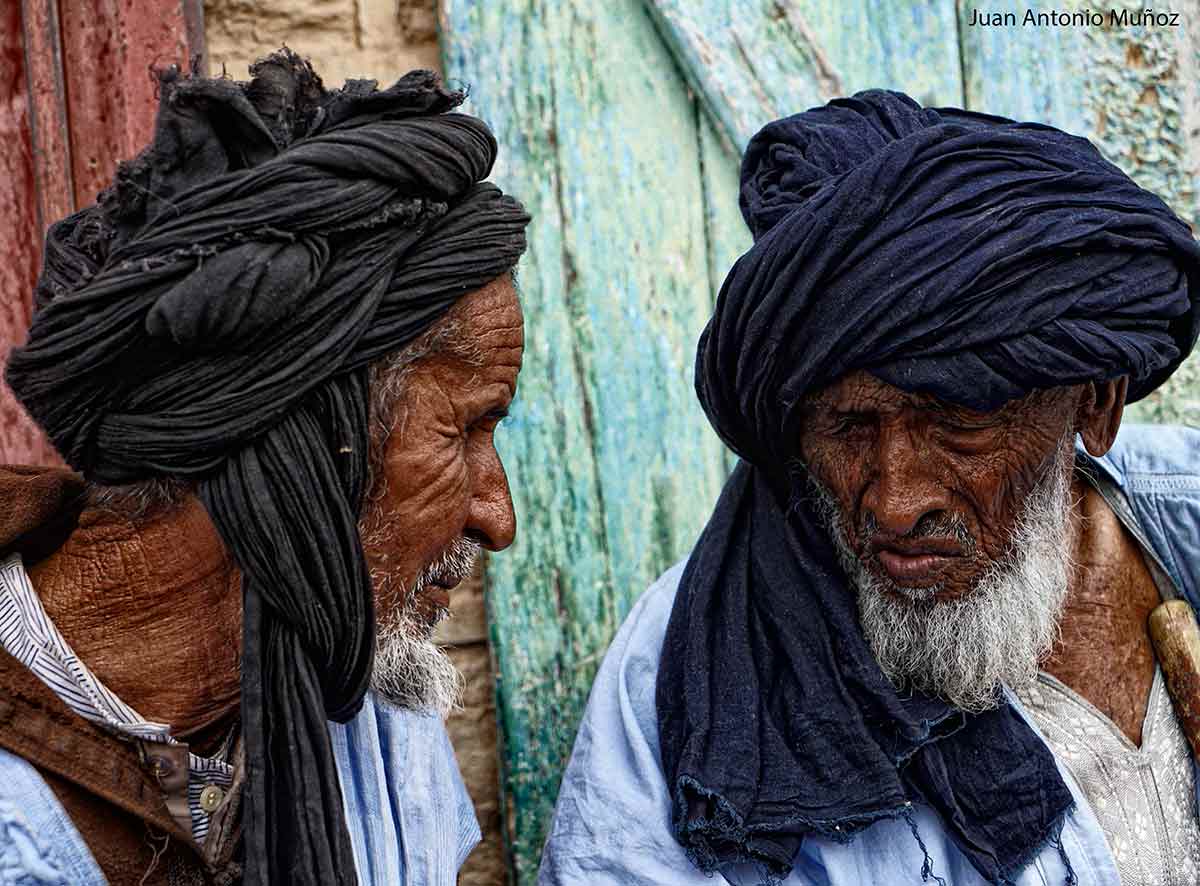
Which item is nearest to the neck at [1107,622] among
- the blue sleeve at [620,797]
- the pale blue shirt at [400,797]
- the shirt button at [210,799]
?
the blue sleeve at [620,797]

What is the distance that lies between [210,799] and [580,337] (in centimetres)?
131

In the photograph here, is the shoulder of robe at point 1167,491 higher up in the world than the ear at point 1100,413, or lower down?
lower down

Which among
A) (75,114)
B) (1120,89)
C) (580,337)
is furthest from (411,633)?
(1120,89)

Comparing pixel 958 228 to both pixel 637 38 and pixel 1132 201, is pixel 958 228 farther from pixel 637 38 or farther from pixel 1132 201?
pixel 637 38

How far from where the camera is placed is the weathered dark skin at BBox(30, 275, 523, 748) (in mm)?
1920

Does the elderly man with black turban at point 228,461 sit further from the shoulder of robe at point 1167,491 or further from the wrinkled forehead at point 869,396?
the shoulder of robe at point 1167,491

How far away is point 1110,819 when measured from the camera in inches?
98.2

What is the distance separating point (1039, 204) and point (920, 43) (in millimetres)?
958

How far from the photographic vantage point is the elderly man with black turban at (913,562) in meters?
2.33

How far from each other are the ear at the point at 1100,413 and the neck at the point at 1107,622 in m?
0.22

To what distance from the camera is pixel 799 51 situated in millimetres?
3066

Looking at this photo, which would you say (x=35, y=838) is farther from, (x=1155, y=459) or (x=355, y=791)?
(x=1155, y=459)

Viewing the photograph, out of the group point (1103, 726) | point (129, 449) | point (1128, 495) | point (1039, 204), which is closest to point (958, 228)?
point (1039, 204)

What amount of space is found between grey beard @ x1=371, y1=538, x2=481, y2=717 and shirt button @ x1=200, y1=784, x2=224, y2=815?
27 cm
